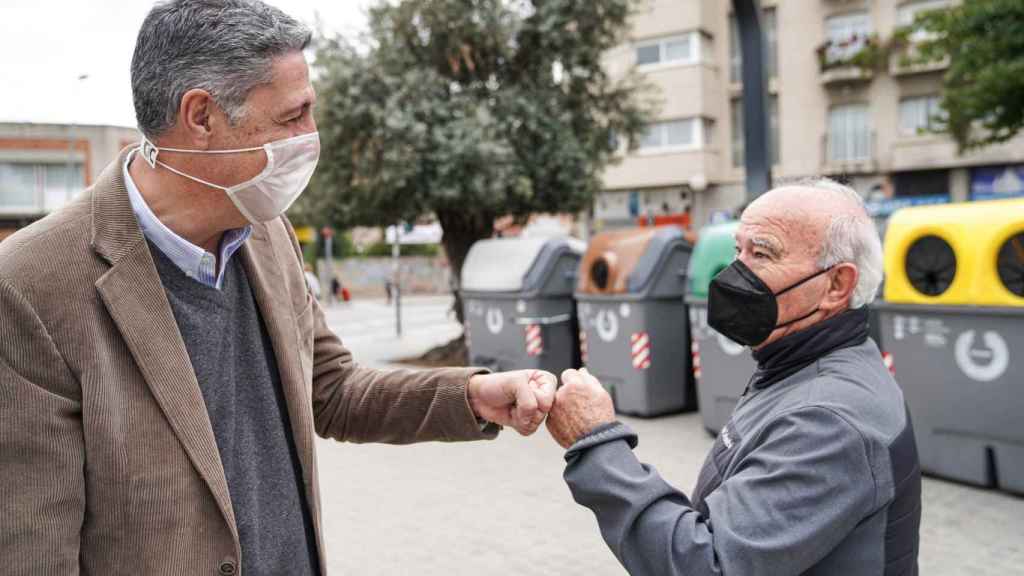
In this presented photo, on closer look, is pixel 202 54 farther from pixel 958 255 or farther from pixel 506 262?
pixel 506 262

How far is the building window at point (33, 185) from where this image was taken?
3656 centimetres

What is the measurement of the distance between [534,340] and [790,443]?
8423 millimetres

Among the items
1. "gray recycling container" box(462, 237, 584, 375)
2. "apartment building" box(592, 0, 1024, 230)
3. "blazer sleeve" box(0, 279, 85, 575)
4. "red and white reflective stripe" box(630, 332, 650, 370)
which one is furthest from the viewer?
"apartment building" box(592, 0, 1024, 230)

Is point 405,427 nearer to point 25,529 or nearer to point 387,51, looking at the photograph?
point 25,529

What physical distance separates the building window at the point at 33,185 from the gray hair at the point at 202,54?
3900 centimetres

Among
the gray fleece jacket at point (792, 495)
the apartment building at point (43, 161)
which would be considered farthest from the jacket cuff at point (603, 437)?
the apartment building at point (43, 161)

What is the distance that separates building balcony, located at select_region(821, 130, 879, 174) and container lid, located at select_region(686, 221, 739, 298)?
18.5 metres

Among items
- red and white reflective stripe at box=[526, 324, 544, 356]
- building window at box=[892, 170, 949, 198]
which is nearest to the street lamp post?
red and white reflective stripe at box=[526, 324, 544, 356]

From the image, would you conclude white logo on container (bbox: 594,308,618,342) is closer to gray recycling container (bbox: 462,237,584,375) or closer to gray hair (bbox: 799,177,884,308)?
gray recycling container (bbox: 462,237,584,375)

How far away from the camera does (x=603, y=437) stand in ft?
6.26

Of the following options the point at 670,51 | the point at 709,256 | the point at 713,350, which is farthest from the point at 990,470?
the point at 670,51

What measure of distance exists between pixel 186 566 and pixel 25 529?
29cm

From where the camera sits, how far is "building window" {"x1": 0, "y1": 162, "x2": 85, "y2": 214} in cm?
3656

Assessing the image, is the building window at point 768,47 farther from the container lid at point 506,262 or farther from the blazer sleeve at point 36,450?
the blazer sleeve at point 36,450
